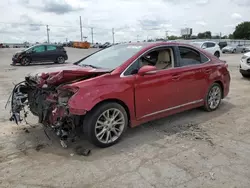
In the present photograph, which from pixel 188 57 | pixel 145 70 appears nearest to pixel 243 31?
pixel 188 57

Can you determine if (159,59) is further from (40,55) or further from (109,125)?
(40,55)

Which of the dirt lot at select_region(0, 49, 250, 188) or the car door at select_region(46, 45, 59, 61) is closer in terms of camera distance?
the dirt lot at select_region(0, 49, 250, 188)

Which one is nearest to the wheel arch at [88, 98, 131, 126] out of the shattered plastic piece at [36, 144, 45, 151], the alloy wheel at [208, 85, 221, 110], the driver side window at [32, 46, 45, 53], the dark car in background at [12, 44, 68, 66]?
the shattered plastic piece at [36, 144, 45, 151]

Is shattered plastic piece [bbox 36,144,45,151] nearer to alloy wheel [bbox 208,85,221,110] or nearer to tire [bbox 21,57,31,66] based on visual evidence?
alloy wheel [bbox 208,85,221,110]

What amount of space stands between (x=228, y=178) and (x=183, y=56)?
267 centimetres

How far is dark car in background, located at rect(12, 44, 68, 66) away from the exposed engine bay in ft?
51.0

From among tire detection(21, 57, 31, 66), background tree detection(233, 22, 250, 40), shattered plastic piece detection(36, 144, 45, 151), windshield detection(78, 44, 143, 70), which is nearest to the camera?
shattered plastic piece detection(36, 144, 45, 151)

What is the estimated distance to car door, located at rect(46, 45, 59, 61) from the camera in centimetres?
2014

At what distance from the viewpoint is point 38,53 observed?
19609mm

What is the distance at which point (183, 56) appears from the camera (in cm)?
513

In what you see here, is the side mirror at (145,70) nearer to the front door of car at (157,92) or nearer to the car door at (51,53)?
the front door of car at (157,92)

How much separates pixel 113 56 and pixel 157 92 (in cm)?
105

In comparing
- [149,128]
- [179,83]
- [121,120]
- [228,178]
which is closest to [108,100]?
[121,120]

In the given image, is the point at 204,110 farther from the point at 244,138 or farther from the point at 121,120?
the point at 121,120
